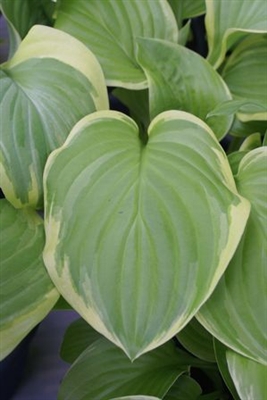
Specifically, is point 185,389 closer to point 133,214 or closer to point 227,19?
point 133,214

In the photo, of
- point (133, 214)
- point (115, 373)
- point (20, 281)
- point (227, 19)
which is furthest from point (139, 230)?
point (227, 19)

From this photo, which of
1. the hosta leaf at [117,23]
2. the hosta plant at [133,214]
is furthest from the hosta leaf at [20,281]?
the hosta leaf at [117,23]

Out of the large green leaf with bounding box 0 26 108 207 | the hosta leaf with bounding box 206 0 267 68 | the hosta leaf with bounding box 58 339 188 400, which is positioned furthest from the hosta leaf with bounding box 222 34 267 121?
the hosta leaf with bounding box 58 339 188 400

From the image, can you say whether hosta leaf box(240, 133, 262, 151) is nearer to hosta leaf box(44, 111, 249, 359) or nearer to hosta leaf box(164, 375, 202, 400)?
hosta leaf box(44, 111, 249, 359)

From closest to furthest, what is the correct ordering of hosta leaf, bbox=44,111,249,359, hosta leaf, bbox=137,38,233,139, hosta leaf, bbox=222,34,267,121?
hosta leaf, bbox=44,111,249,359 → hosta leaf, bbox=137,38,233,139 → hosta leaf, bbox=222,34,267,121

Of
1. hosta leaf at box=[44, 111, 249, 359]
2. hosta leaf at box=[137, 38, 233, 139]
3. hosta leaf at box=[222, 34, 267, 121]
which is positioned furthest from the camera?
hosta leaf at box=[222, 34, 267, 121]

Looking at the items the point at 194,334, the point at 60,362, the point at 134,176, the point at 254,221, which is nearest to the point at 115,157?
the point at 134,176

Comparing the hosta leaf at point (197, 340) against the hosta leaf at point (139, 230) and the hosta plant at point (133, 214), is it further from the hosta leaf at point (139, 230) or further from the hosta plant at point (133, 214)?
the hosta leaf at point (139, 230)
